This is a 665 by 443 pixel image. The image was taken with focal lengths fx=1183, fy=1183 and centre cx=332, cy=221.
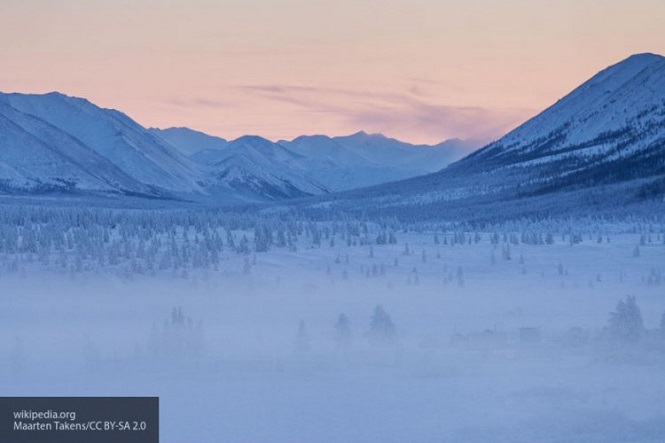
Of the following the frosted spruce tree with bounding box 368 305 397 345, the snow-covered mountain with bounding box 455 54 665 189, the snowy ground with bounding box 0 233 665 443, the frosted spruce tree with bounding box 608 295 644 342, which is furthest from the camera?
the snow-covered mountain with bounding box 455 54 665 189

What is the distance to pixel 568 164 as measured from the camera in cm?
9062

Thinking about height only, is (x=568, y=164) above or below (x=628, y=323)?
above

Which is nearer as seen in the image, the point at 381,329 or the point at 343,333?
the point at 343,333

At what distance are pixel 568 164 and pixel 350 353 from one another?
77.3m

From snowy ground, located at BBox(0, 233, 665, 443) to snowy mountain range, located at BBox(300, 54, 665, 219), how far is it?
4070cm

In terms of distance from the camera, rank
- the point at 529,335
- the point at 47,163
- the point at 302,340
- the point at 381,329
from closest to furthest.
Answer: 1. the point at 302,340
2. the point at 381,329
3. the point at 529,335
4. the point at 47,163

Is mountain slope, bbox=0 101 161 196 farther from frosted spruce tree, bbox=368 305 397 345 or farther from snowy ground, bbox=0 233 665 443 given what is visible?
frosted spruce tree, bbox=368 305 397 345

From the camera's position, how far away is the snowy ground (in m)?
12.4

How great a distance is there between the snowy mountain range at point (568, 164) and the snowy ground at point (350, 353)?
4070cm

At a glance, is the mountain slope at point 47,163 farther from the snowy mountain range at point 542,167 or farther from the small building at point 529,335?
the small building at point 529,335

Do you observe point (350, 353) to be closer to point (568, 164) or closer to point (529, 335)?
point (529, 335)

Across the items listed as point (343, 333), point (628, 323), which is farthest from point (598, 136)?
point (343, 333)

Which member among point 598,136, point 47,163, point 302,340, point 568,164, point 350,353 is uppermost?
point 47,163

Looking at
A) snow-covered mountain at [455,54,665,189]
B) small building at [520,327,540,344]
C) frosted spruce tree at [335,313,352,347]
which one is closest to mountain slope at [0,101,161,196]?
snow-covered mountain at [455,54,665,189]
